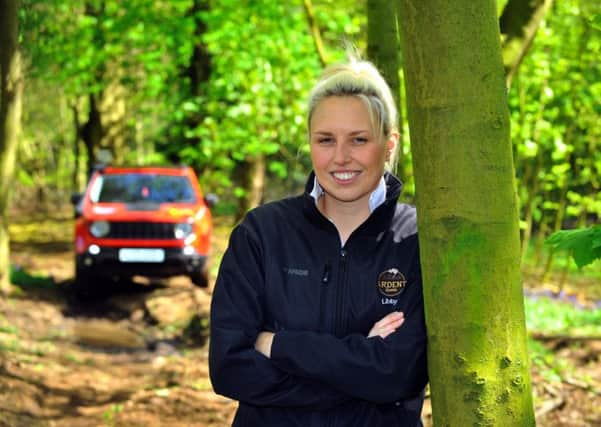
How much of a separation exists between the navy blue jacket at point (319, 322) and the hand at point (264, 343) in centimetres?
2

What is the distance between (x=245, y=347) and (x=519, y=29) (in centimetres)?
399

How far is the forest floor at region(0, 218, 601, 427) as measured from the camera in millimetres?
6754

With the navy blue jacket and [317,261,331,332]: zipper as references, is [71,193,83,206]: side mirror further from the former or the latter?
[317,261,331,332]: zipper

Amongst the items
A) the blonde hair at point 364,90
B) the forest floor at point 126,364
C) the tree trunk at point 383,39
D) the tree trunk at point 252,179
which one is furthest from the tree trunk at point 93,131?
the blonde hair at point 364,90

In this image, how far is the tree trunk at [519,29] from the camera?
591 cm

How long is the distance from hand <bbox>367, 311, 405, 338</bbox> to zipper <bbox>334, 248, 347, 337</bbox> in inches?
3.6

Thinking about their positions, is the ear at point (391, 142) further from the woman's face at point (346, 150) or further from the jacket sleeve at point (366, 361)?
the jacket sleeve at point (366, 361)

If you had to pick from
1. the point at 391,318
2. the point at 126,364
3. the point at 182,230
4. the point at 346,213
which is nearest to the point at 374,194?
the point at 346,213

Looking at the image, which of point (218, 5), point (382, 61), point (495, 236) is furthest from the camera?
point (218, 5)

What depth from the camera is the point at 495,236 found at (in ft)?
7.22

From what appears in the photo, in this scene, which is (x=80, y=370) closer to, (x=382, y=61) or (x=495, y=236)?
(x=382, y=61)

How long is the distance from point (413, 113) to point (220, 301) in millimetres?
868

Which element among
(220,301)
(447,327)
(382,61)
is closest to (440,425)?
(447,327)

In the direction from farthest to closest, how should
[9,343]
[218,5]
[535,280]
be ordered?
[535,280] → [218,5] → [9,343]
